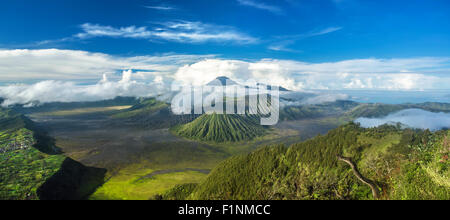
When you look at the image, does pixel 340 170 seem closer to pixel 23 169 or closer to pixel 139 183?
pixel 139 183

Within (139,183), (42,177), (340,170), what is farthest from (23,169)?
(340,170)

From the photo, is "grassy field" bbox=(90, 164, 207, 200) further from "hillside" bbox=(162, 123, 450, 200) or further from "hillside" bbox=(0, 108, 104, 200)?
"hillside" bbox=(162, 123, 450, 200)

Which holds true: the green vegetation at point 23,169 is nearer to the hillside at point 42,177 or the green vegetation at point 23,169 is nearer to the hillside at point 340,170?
the hillside at point 42,177

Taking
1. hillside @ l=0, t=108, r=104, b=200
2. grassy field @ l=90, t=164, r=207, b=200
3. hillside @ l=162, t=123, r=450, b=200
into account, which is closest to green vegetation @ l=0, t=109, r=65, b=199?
hillside @ l=0, t=108, r=104, b=200

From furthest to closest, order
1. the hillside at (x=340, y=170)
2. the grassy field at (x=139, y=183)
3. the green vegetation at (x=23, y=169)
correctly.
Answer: the grassy field at (x=139, y=183), the green vegetation at (x=23, y=169), the hillside at (x=340, y=170)

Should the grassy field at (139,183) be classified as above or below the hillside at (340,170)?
below

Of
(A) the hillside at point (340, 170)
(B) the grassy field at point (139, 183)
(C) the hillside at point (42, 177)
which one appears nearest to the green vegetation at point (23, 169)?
(C) the hillside at point (42, 177)
